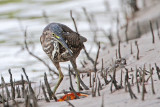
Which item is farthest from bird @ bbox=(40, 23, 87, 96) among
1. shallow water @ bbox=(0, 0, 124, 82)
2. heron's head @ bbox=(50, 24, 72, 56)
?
shallow water @ bbox=(0, 0, 124, 82)

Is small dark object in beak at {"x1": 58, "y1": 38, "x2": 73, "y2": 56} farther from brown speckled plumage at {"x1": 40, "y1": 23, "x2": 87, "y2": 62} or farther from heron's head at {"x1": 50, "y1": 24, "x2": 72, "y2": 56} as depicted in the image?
brown speckled plumage at {"x1": 40, "y1": 23, "x2": 87, "y2": 62}

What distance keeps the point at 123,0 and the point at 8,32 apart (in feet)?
10.3

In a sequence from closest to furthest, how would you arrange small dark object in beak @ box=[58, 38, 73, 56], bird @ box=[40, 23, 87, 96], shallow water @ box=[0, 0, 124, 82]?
small dark object in beak @ box=[58, 38, 73, 56] < bird @ box=[40, 23, 87, 96] < shallow water @ box=[0, 0, 124, 82]

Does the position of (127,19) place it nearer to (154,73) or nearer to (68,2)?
(68,2)

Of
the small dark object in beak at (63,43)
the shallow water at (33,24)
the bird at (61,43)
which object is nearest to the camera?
the small dark object in beak at (63,43)

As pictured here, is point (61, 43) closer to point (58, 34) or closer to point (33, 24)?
point (58, 34)

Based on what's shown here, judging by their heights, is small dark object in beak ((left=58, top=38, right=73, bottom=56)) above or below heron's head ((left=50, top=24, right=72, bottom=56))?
below

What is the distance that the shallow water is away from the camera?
25.6 feet

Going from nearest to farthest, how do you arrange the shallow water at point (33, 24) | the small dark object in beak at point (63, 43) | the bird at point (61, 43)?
1. the small dark object in beak at point (63, 43)
2. the bird at point (61, 43)
3. the shallow water at point (33, 24)

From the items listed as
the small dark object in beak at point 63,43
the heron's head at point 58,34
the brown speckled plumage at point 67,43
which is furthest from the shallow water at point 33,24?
the small dark object in beak at point 63,43

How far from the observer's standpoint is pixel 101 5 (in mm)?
12500

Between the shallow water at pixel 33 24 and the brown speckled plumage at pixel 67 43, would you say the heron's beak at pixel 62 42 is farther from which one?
the shallow water at pixel 33 24

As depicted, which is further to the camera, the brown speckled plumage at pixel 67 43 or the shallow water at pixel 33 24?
the shallow water at pixel 33 24

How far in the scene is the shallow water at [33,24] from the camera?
780cm
